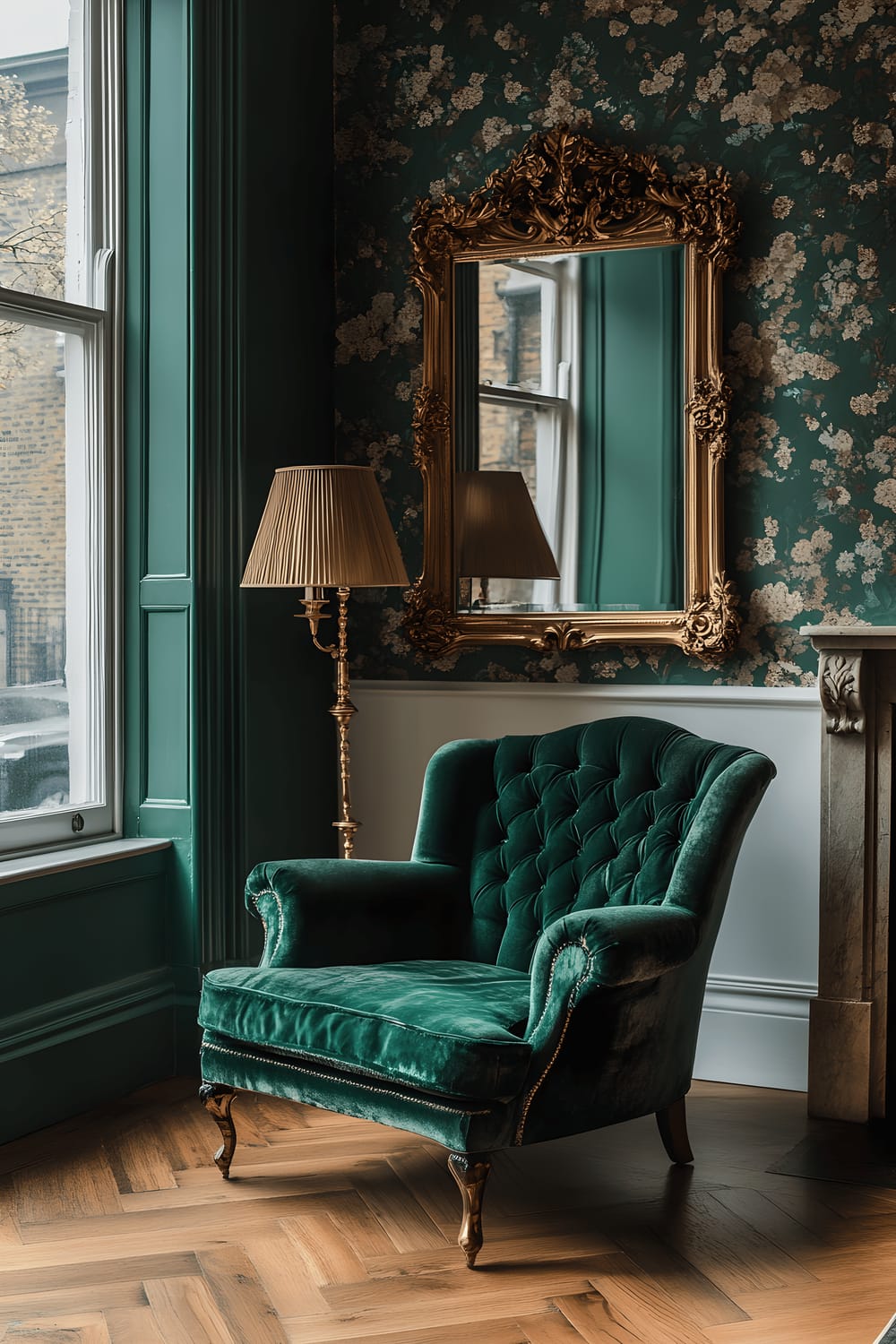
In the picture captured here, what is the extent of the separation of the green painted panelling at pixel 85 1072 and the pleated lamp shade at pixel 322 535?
1.22 m

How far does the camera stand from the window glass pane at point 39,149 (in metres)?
3.46

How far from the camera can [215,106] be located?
12.3ft

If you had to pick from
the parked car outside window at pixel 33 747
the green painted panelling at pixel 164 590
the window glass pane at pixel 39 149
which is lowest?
the parked car outside window at pixel 33 747

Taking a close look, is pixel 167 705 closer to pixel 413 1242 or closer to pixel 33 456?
pixel 33 456

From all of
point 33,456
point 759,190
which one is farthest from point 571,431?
point 33,456

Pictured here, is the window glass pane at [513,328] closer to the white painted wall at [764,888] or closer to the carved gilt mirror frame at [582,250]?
the carved gilt mirror frame at [582,250]

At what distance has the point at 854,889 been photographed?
3.48 m

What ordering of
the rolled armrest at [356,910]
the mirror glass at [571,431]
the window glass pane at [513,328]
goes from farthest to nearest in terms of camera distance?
the window glass pane at [513,328] → the mirror glass at [571,431] → the rolled armrest at [356,910]

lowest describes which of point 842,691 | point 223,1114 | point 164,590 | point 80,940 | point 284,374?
point 223,1114

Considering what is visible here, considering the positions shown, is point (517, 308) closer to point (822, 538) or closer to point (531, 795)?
point (822, 538)

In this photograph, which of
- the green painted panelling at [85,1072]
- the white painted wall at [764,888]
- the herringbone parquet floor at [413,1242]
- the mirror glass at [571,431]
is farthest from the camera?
the mirror glass at [571,431]

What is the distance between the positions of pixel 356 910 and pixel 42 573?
1209 mm

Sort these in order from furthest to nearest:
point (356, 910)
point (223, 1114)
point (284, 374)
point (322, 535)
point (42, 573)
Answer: point (284, 374)
point (42, 573)
point (322, 535)
point (356, 910)
point (223, 1114)

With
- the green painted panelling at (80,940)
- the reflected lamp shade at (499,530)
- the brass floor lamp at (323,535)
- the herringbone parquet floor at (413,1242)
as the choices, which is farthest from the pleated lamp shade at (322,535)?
the herringbone parquet floor at (413,1242)
